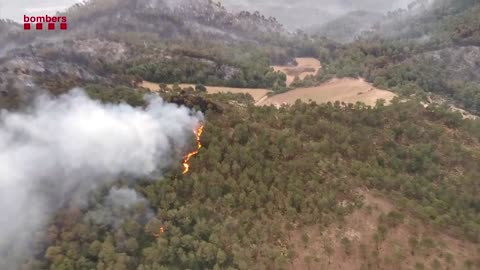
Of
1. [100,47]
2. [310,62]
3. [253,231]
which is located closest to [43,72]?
[100,47]

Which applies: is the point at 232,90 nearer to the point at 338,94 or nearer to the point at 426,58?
the point at 338,94

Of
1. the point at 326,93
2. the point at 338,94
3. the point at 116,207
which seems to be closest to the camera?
the point at 116,207

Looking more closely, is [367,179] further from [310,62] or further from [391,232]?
[310,62]

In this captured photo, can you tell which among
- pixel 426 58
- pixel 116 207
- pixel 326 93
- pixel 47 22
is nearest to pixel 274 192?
pixel 116 207

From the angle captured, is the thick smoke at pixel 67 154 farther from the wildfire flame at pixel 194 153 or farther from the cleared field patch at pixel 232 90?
the cleared field patch at pixel 232 90

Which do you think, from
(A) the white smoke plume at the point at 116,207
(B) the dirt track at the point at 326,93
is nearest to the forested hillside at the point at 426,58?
(B) the dirt track at the point at 326,93

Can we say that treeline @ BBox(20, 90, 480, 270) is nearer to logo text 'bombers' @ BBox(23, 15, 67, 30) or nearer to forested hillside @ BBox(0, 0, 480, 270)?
forested hillside @ BBox(0, 0, 480, 270)
